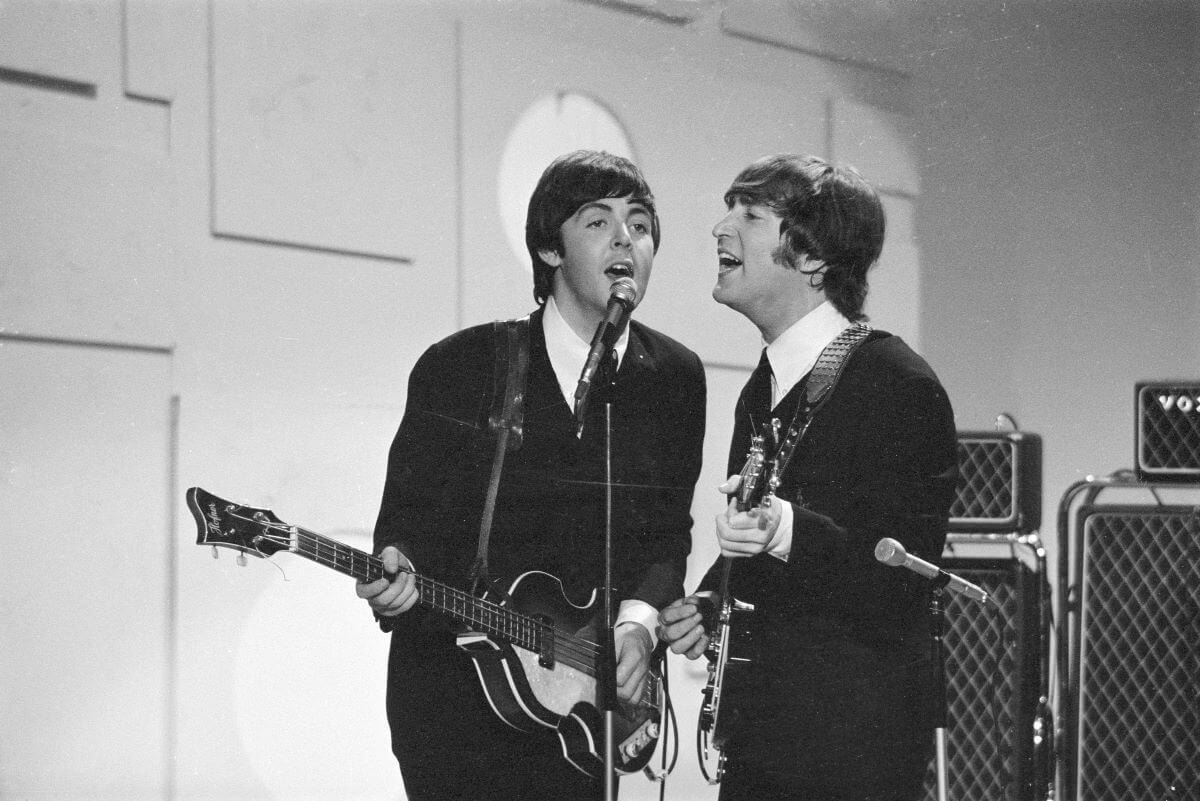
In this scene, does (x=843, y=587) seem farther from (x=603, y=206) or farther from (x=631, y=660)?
(x=603, y=206)

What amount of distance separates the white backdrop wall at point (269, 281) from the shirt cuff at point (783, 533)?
5.62 ft

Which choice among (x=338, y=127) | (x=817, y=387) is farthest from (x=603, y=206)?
(x=338, y=127)

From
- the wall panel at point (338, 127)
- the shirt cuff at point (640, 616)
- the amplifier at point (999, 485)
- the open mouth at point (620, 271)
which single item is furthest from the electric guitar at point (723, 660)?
the wall panel at point (338, 127)

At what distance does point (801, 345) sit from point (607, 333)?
0.39 metres

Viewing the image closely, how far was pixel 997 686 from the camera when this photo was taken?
11.5 ft

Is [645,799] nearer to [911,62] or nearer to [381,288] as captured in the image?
[381,288]

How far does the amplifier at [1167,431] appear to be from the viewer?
11.4ft

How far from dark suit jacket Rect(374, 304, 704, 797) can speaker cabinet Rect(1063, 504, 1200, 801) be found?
1.51 metres

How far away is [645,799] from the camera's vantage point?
13.2 feet

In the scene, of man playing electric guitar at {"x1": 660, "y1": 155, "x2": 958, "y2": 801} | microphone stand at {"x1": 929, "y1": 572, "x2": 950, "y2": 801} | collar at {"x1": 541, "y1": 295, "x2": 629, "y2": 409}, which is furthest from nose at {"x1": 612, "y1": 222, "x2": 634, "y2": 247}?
microphone stand at {"x1": 929, "y1": 572, "x2": 950, "y2": 801}

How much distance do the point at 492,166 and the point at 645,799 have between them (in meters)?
2.13

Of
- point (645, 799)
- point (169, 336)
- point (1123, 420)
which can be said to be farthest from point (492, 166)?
point (1123, 420)

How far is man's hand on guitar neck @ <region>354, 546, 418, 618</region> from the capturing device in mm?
2383

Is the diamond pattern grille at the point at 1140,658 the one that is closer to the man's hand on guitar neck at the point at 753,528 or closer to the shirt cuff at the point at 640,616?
the shirt cuff at the point at 640,616
